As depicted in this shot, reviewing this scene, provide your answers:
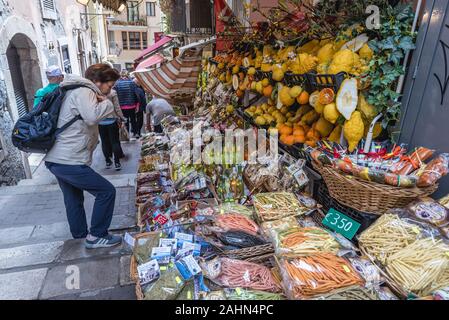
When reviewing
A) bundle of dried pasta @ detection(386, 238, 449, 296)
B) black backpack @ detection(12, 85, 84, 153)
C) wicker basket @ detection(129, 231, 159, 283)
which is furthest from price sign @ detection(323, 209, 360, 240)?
black backpack @ detection(12, 85, 84, 153)

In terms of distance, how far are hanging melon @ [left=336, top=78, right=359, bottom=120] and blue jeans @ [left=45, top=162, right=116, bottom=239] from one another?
228cm

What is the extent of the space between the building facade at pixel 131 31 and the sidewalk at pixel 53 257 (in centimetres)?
2809

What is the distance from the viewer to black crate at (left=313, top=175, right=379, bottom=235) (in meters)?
2.03

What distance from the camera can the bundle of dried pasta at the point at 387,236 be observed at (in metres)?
1.75

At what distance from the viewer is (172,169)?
12.8ft

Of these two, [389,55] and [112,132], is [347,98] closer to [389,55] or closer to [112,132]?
[389,55]

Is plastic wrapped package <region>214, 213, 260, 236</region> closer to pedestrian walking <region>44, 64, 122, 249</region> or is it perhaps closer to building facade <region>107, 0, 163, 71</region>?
pedestrian walking <region>44, 64, 122, 249</region>

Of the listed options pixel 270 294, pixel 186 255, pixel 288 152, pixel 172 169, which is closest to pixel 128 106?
pixel 172 169

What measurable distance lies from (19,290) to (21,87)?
22.9 ft

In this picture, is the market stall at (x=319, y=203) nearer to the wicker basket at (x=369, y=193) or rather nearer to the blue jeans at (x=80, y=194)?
the wicker basket at (x=369, y=193)

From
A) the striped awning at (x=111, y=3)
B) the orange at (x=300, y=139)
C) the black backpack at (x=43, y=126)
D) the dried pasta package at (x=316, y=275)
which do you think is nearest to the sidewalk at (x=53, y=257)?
the black backpack at (x=43, y=126)

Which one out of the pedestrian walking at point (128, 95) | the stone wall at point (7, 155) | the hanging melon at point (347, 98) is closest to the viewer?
the hanging melon at point (347, 98)

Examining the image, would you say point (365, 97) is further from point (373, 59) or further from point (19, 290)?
point (19, 290)

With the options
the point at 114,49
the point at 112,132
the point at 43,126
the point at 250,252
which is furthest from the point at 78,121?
the point at 114,49
